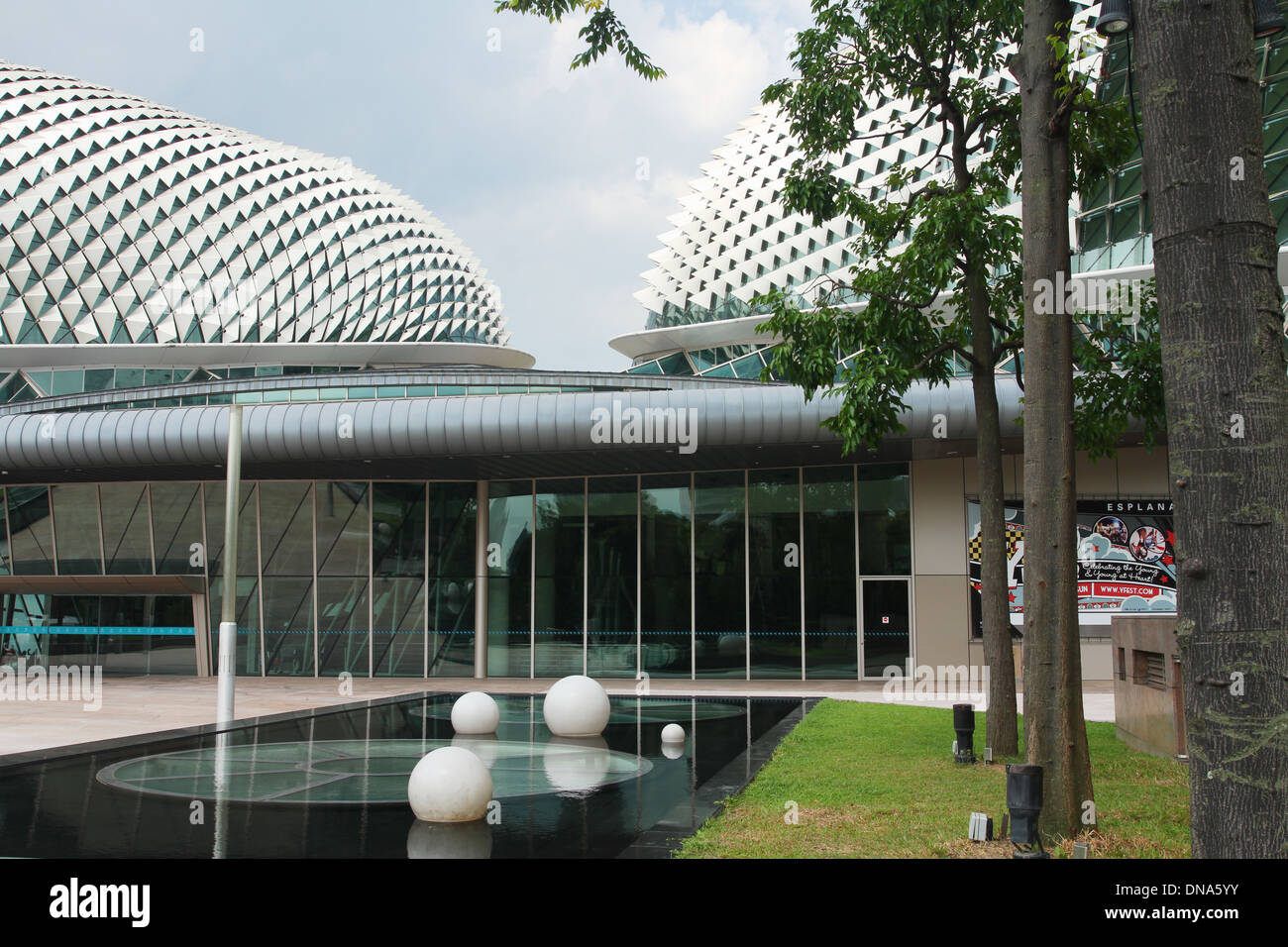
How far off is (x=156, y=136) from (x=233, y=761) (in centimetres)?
5162

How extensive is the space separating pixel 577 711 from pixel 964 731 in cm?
547

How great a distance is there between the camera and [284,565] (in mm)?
28344

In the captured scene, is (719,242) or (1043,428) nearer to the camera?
(1043,428)

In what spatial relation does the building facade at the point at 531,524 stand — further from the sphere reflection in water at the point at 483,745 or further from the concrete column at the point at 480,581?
the sphere reflection in water at the point at 483,745

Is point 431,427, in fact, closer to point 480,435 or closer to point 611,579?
point 480,435

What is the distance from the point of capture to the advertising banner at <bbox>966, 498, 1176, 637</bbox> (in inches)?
939

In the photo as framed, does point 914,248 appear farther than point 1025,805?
Yes

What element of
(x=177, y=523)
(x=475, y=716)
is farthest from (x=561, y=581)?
(x=475, y=716)

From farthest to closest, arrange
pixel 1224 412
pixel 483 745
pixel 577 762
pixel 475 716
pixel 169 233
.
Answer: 1. pixel 169 233
2. pixel 475 716
3. pixel 483 745
4. pixel 577 762
5. pixel 1224 412

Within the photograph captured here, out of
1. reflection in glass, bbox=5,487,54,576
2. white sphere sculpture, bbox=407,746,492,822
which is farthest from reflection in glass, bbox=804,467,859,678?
reflection in glass, bbox=5,487,54,576

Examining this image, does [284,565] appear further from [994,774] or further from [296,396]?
[994,774]

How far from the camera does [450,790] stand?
871cm
